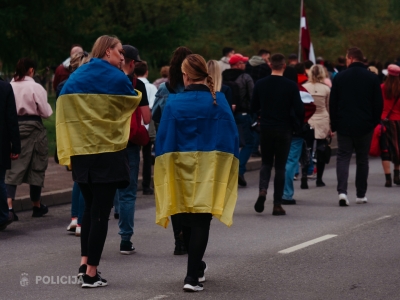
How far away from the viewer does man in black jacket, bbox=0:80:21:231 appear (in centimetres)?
1050

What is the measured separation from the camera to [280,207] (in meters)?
12.1

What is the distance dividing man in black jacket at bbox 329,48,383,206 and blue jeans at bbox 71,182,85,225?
3.85m

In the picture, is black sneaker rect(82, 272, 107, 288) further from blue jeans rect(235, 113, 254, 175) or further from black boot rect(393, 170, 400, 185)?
black boot rect(393, 170, 400, 185)

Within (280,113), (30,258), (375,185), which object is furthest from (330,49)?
(30,258)

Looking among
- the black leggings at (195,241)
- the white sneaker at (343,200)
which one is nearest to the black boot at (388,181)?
the white sneaker at (343,200)

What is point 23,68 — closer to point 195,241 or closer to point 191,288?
point 195,241

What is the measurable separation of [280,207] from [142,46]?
17.1 metres

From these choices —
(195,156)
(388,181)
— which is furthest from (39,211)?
(388,181)

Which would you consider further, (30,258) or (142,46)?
(142,46)

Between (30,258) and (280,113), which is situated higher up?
(280,113)

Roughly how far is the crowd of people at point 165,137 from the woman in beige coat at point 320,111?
147 cm

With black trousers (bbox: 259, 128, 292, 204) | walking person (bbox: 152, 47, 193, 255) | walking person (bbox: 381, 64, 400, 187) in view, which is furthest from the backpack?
walking person (bbox: 381, 64, 400, 187)

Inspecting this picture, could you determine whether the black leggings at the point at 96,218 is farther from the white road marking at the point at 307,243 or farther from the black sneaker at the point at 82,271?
the white road marking at the point at 307,243

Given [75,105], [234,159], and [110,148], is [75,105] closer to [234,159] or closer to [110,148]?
[110,148]
